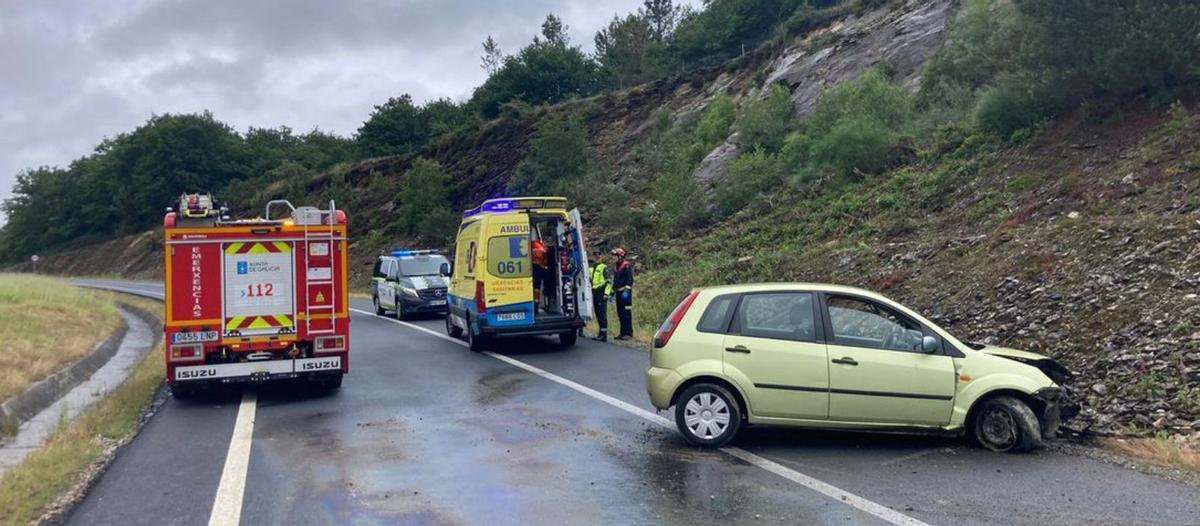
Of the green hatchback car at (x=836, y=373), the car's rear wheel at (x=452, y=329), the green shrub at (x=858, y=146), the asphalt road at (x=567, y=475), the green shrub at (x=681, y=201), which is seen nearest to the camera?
the asphalt road at (x=567, y=475)

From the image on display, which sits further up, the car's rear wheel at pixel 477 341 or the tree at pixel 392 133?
the tree at pixel 392 133

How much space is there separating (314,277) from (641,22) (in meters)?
63.4

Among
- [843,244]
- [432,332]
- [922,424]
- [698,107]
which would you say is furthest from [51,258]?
[922,424]

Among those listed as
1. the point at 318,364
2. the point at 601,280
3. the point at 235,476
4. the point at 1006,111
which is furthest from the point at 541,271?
the point at 1006,111

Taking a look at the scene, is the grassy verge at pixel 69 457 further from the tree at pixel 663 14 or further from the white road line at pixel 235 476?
the tree at pixel 663 14

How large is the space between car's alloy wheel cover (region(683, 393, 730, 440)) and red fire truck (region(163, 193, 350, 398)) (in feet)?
17.6

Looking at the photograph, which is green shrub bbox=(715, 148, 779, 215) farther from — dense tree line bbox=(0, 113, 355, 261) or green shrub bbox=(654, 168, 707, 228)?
dense tree line bbox=(0, 113, 355, 261)

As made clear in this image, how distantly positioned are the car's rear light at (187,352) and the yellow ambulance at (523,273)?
509cm

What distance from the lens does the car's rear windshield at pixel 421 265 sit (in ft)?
81.7

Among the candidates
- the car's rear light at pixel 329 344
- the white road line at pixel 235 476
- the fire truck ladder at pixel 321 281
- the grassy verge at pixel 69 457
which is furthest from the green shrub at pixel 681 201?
the white road line at pixel 235 476

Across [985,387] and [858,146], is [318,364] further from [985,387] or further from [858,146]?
[858,146]

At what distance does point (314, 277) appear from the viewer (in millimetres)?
11656

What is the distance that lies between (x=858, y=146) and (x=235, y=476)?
21230 mm

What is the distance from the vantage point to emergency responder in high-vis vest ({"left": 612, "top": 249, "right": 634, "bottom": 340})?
16.8 meters
